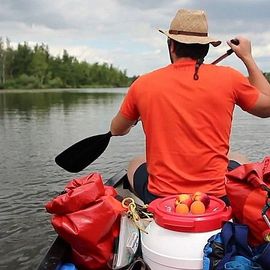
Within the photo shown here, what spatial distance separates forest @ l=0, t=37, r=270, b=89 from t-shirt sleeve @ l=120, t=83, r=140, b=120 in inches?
3492

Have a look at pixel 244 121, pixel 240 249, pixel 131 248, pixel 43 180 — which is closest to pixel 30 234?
pixel 43 180

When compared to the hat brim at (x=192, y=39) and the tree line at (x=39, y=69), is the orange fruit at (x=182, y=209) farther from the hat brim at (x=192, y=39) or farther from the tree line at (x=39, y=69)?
the tree line at (x=39, y=69)

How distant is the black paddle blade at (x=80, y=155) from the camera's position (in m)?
4.32

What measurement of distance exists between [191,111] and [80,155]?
146cm

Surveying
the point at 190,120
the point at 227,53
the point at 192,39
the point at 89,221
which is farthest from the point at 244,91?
the point at 89,221

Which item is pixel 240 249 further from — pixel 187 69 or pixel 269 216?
pixel 187 69

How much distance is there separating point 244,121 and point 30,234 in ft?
45.1

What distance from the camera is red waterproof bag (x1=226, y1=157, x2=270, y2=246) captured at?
7.98 feet

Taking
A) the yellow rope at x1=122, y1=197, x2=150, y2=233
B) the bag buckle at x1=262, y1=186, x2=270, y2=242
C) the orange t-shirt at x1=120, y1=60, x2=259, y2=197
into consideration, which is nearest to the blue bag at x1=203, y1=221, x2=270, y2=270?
the bag buckle at x1=262, y1=186, x2=270, y2=242

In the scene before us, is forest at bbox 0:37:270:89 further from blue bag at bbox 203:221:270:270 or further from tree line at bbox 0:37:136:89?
blue bag at bbox 203:221:270:270

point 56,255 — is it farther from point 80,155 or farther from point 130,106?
point 80,155

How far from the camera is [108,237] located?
9.84ft

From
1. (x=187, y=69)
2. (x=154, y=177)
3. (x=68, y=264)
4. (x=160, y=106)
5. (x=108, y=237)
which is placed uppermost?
(x=187, y=69)

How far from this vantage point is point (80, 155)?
436cm
